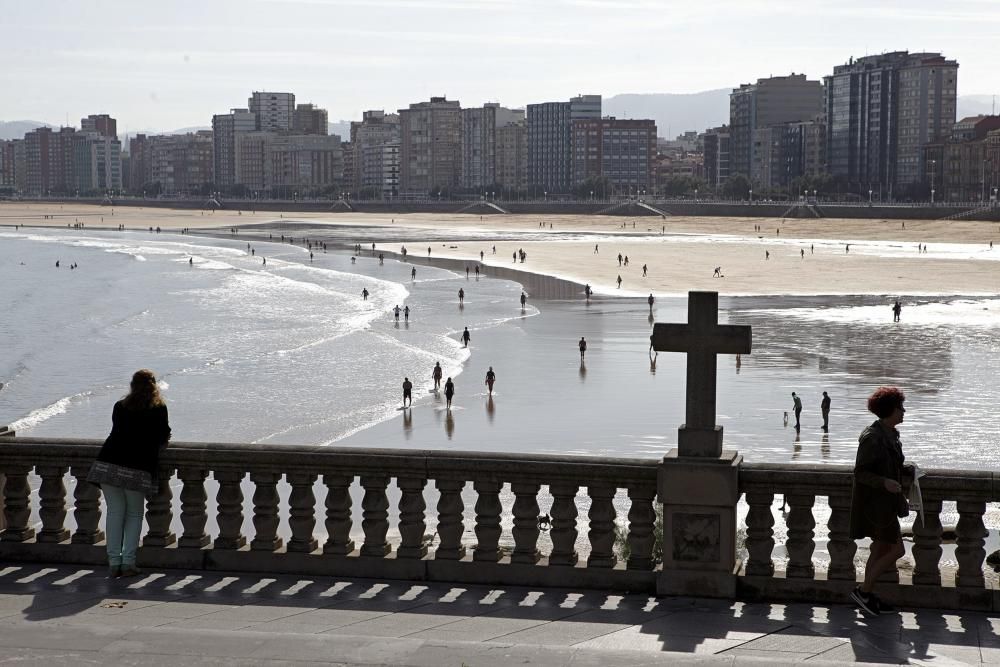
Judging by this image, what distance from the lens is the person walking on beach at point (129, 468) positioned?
941cm

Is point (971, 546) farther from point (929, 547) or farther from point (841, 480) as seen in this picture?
point (841, 480)

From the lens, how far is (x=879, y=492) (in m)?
8.44

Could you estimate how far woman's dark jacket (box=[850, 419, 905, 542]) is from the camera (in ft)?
27.5

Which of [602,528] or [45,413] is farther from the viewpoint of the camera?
[45,413]

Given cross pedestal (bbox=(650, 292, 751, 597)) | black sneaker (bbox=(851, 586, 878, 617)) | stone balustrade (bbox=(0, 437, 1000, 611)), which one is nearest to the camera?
black sneaker (bbox=(851, 586, 878, 617))

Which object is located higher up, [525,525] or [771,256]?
[525,525]

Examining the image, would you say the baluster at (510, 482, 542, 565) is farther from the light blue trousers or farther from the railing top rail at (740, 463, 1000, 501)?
the light blue trousers

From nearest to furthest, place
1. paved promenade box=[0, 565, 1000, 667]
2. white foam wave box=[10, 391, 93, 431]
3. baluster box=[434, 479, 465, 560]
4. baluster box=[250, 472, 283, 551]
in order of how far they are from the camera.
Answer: paved promenade box=[0, 565, 1000, 667] < baluster box=[434, 479, 465, 560] < baluster box=[250, 472, 283, 551] < white foam wave box=[10, 391, 93, 431]

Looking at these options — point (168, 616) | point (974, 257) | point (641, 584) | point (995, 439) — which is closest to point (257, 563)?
point (168, 616)

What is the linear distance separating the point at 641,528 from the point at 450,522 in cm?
134

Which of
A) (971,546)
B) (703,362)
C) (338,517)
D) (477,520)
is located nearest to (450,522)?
(477,520)

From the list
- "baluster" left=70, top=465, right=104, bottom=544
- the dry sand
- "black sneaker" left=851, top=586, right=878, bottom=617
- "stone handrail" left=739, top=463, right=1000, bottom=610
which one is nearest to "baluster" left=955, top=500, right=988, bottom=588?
"stone handrail" left=739, top=463, right=1000, bottom=610

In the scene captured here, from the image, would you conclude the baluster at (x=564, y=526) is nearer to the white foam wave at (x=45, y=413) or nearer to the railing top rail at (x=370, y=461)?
the railing top rail at (x=370, y=461)

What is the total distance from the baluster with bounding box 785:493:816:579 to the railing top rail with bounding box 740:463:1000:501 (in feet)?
0.36
